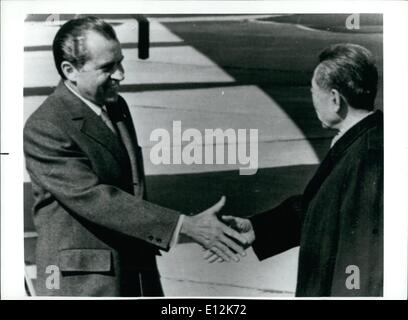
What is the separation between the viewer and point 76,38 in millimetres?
3746

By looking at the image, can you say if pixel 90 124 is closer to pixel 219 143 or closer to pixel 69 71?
pixel 69 71

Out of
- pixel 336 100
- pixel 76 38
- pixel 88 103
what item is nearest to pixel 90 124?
pixel 88 103

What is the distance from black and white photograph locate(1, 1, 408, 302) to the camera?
3764mm

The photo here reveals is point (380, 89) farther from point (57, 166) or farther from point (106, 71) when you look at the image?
point (57, 166)

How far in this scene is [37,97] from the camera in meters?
3.79

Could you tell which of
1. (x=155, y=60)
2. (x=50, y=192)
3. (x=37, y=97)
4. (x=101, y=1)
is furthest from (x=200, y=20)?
(x=50, y=192)

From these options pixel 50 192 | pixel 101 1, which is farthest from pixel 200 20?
pixel 50 192

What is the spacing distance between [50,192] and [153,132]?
693mm

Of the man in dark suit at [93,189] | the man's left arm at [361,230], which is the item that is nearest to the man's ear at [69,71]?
the man in dark suit at [93,189]

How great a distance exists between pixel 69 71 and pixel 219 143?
973 mm

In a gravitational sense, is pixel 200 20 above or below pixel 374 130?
above

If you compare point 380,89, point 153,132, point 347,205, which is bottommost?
point 347,205

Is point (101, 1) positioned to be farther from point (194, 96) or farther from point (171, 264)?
point (171, 264)

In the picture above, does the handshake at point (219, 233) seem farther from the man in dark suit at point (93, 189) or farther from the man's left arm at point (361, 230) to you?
the man's left arm at point (361, 230)
